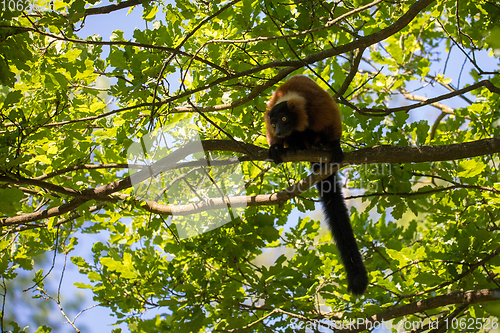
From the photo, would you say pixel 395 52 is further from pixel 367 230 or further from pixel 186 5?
pixel 186 5

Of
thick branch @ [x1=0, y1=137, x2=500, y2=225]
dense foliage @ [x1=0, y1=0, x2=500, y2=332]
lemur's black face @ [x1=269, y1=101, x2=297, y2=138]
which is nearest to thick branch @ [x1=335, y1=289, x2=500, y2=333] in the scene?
dense foliage @ [x1=0, y1=0, x2=500, y2=332]

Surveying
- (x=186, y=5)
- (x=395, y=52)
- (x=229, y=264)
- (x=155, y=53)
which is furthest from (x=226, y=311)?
(x=395, y=52)

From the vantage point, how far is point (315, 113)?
436cm

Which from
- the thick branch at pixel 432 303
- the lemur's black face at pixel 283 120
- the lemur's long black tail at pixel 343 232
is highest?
the lemur's black face at pixel 283 120

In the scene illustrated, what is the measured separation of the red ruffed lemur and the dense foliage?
0.26 m

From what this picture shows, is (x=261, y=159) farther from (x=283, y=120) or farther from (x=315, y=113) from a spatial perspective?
(x=315, y=113)

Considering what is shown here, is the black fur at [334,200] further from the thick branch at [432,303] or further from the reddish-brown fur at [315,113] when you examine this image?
the thick branch at [432,303]

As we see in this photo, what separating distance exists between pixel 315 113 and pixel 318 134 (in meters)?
0.28

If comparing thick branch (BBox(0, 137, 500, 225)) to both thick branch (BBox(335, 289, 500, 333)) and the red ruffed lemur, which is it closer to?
the red ruffed lemur

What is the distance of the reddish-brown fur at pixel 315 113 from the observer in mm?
4227

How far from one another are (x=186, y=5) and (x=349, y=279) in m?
3.47

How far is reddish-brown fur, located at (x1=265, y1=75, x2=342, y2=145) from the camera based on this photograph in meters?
4.23

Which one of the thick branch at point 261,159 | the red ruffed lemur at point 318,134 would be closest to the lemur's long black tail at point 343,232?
the red ruffed lemur at point 318,134

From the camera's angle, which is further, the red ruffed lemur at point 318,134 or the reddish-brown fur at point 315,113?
the reddish-brown fur at point 315,113
